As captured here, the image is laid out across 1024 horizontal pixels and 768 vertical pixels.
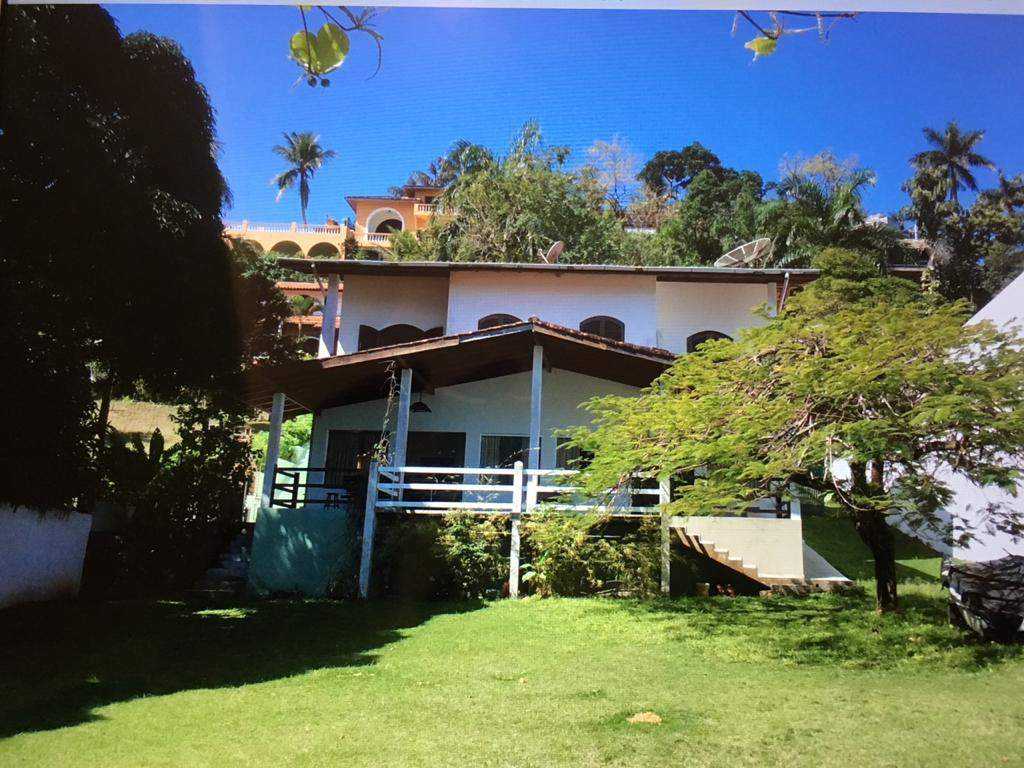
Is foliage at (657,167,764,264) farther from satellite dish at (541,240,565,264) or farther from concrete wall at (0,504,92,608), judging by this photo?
concrete wall at (0,504,92,608)

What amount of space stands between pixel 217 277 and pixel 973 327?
490 cm

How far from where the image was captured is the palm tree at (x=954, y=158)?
9.26 ft

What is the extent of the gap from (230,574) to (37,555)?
171 inches

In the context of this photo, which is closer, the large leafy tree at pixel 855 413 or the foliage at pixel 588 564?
the large leafy tree at pixel 855 413

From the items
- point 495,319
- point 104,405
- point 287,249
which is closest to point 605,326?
point 495,319

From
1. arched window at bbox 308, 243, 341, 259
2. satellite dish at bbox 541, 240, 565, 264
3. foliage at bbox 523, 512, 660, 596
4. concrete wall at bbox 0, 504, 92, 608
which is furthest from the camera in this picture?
satellite dish at bbox 541, 240, 565, 264

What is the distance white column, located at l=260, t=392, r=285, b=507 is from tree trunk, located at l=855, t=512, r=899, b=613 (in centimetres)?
627

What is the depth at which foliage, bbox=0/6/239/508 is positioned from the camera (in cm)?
359

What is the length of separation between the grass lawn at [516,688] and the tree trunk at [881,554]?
0.15 meters

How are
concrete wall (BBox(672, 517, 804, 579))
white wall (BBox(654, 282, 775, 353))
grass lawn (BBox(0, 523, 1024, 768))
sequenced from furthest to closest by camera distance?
white wall (BBox(654, 282, 775, 353)), concrete wall (BBox(672, 517, 804, 579)), grass lawn (BBox(0, 523, 1024, 768))

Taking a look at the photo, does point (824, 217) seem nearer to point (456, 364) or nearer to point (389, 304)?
point (456, 364)

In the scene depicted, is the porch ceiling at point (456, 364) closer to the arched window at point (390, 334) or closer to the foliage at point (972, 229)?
the arched window at point (390, 334)

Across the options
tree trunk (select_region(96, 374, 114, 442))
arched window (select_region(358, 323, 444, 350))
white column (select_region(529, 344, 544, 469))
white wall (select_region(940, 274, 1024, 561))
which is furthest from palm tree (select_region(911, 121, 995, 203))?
arched window (select_region(358, 323, 444, 350))

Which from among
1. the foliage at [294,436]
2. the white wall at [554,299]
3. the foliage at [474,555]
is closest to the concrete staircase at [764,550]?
the foliage at [474,555]
